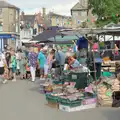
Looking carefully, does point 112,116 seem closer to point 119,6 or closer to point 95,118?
point 95,118

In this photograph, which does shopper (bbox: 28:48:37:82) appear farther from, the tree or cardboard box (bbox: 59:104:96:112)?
the tree

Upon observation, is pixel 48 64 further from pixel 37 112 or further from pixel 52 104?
pixel 37 112

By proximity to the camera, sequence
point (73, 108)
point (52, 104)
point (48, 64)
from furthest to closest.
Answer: point (48, 64) < point (52, 104) < point (73, 108)

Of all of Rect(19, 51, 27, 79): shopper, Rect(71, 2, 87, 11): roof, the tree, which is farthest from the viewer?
Rect(71, 2, 87, 11): roof

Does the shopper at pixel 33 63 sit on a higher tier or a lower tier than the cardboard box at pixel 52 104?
higher

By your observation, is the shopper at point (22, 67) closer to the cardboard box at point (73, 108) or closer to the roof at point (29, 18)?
the cardboard box at point (73, 108)

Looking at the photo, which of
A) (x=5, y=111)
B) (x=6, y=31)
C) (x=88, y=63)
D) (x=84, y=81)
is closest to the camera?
(x=5, y=111)

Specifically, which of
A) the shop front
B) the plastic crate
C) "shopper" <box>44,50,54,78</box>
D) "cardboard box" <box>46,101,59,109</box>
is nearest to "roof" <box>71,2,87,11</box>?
the shop front

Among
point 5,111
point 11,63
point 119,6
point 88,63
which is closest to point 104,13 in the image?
point 119,6

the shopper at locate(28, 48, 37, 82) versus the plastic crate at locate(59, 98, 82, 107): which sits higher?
the shopper at locate(28, 48, 37, 82)

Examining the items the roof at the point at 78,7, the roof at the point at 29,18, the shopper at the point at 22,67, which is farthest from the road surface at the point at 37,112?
the roof at the point at 29,18

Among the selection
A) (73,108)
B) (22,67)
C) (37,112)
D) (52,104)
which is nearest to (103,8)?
(22,67)

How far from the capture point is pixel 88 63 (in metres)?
14.1

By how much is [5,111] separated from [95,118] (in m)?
2.58
